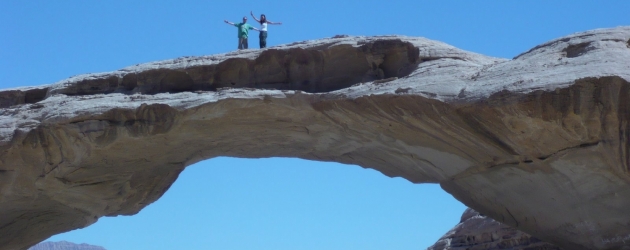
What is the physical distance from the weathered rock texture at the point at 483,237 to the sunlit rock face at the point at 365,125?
2.28 m

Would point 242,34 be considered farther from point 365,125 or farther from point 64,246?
point 64,246

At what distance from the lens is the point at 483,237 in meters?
13.6

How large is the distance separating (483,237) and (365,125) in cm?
483

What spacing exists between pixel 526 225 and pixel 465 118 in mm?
2543

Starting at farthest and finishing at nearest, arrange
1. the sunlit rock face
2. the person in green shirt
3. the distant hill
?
the distant hill, the person in green shirt, the sunlit rock face

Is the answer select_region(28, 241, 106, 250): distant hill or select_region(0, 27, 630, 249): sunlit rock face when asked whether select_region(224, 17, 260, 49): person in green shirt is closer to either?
select_region(0, 27, 630, 249): sunlit rock face

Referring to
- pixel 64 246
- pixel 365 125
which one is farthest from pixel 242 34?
pixel 64 246

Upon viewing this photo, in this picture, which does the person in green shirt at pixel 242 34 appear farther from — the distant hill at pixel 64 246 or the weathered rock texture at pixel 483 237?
the distant hill at pixel 64 246

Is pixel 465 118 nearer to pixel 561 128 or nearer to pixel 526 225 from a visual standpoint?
pixel 561 128

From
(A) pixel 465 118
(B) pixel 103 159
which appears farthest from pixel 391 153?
(B) pixel 103 159

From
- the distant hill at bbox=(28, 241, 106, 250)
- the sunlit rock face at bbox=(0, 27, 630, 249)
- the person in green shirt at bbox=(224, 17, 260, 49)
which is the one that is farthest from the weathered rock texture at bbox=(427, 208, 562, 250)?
the distant hill at bbox=(28, 241, 106, 250)

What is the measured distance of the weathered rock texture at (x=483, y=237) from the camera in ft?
42.4

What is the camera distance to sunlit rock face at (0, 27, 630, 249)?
8.31 meters

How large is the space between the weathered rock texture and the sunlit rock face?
2.28 m
